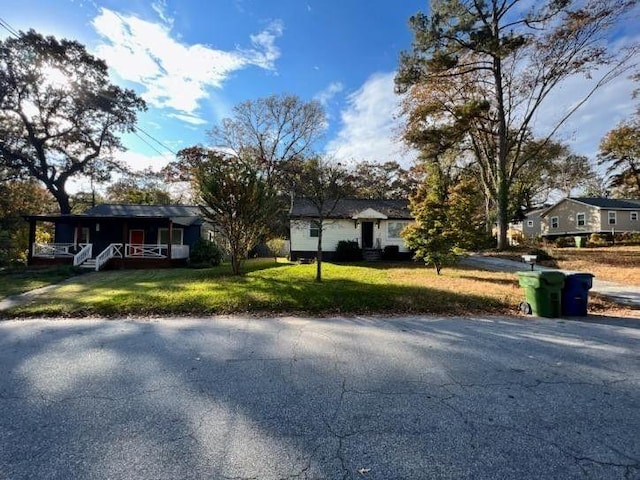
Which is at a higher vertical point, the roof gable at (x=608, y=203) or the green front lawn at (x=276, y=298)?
the roof gable at (x=608, y=203)

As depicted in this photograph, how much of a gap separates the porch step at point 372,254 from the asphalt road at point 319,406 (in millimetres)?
14098

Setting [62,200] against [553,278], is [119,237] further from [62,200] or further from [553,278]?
[553,278]

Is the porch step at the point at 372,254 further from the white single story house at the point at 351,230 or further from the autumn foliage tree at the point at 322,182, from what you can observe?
the autumn foliage tree at the point at 322,182

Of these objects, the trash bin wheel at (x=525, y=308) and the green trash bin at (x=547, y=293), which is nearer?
the green trash bin at (x=547, y=293)

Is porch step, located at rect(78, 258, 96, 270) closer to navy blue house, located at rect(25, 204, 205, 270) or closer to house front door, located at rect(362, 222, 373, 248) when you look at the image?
navy blue house, located at rect(25, 204, 205, 270)

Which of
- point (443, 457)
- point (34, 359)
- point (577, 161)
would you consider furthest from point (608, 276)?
point (577, 161)

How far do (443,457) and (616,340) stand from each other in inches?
192

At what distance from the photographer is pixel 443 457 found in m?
2.31

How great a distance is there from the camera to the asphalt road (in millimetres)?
2248

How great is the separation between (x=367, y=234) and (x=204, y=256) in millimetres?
10098

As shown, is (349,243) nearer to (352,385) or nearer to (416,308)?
(416,308)

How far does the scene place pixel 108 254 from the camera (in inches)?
680

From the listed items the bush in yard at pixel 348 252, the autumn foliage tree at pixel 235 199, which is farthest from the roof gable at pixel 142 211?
the bush in yard at pixel 348 252

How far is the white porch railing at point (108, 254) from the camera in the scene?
16203 millimetres
